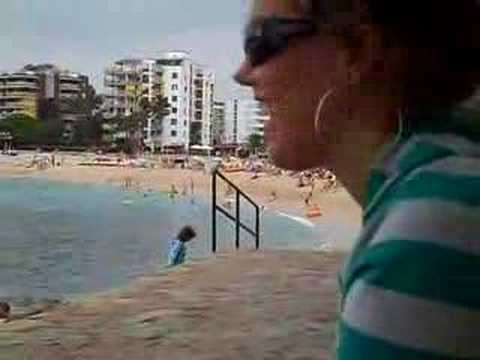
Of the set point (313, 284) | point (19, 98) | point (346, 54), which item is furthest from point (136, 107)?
point (346, 54)

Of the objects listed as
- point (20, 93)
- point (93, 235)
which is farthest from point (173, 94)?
point (93, 235)

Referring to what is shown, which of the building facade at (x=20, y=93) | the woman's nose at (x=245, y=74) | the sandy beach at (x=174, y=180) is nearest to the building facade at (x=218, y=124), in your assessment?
the sandy beach at (x=174, y=180)

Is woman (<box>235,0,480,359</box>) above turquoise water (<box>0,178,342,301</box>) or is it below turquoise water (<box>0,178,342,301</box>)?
above

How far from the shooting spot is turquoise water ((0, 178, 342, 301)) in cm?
1504

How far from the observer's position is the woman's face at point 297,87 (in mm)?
520

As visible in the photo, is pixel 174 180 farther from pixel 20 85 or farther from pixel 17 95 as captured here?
pixel 17 95

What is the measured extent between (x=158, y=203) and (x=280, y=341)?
29976 millimetres

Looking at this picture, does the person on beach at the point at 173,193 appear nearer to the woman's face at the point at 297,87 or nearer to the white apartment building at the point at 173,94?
the white apartment building at the point at 173,94

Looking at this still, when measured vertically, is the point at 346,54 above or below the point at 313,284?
above

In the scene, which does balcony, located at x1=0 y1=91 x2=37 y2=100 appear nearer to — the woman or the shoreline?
the shoreline

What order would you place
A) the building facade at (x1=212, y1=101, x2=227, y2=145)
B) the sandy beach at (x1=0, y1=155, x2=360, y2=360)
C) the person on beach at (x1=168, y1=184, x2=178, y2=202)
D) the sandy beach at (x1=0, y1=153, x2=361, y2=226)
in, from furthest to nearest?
the building facade at (x1=212, y1=101, x2=227, y2=145)
the person on beach at (x1=168, y1=184, x2=178, y2=202)
the sandy beach at (x1=0, y1=153, x2=361, y2=226)
the sandy beach at (x1=0, y1=155, x2=360, y2=360)

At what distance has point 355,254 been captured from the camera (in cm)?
45

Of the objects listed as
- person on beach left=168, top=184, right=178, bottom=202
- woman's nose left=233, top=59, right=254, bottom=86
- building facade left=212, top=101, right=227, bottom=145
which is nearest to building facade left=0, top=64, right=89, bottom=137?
person on beach left=168, top=184, right=178, bottom=202

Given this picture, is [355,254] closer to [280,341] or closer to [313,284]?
[280,341]
